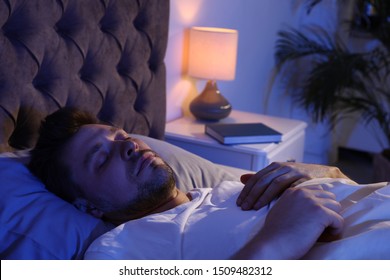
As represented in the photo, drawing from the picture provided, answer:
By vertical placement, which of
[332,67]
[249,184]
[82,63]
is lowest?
[249,184]

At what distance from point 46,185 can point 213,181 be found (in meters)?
0.55

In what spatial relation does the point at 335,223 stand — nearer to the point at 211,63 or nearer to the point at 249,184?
the point at 249,184

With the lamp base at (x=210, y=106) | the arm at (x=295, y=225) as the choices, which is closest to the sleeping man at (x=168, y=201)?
the arm at (x=295, y=225)

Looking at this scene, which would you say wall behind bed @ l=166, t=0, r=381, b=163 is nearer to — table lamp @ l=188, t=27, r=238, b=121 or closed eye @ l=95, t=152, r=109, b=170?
table lamp @ l=188, t=27, r=238, b=121

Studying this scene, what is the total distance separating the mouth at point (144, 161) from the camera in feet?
4.44

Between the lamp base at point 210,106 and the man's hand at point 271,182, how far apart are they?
105 cm

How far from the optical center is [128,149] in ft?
4.48

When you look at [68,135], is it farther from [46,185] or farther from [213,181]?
[213,181]

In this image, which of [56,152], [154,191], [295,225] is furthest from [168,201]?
[295,225]

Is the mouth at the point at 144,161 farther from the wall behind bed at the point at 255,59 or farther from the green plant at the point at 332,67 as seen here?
the green plant at the point at 332,67

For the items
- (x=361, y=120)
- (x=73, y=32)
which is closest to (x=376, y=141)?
(x=361, y=120)

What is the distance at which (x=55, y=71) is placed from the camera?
158 cm

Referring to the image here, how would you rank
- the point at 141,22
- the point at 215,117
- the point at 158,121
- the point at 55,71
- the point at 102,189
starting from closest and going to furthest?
1. the point at 102,189
2. the point at 55,71
3. the point at 141,22
4. the point at 158,121
5. the point at 215,117

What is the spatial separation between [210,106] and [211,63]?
0.63 feet
